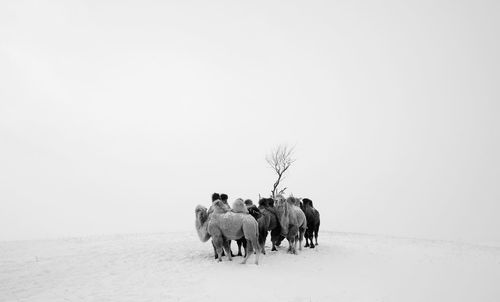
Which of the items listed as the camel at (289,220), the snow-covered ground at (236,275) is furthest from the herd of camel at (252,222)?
the snow-covered ground at (236,275)

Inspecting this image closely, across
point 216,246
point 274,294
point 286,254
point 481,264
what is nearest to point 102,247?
point 216,246

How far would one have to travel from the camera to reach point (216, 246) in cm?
1112

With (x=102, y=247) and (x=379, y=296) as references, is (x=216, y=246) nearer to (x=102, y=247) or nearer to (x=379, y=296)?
(x=379, y=296)

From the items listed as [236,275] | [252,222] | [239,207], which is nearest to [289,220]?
[239,207]

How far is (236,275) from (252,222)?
1.80 meters

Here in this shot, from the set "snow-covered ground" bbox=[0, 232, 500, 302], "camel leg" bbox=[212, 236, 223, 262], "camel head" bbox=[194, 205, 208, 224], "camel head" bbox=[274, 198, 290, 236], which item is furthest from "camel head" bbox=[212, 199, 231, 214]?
"camel head" bbox=[274, 198, 290, 236]

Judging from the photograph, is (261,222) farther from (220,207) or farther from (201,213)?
(201,213)

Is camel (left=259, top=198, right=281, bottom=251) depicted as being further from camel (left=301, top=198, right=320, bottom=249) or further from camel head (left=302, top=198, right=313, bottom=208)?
camel head (left=302, top=198, right=313, bottom=208)

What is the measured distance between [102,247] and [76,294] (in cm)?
707

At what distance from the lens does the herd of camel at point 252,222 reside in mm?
10805

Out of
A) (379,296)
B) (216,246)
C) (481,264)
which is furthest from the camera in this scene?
(481,264)

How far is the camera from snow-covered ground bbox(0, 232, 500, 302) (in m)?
8.16

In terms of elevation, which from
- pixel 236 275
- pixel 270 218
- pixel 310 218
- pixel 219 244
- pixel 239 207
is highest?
pixel 239 207

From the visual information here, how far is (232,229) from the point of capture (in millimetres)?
10766
